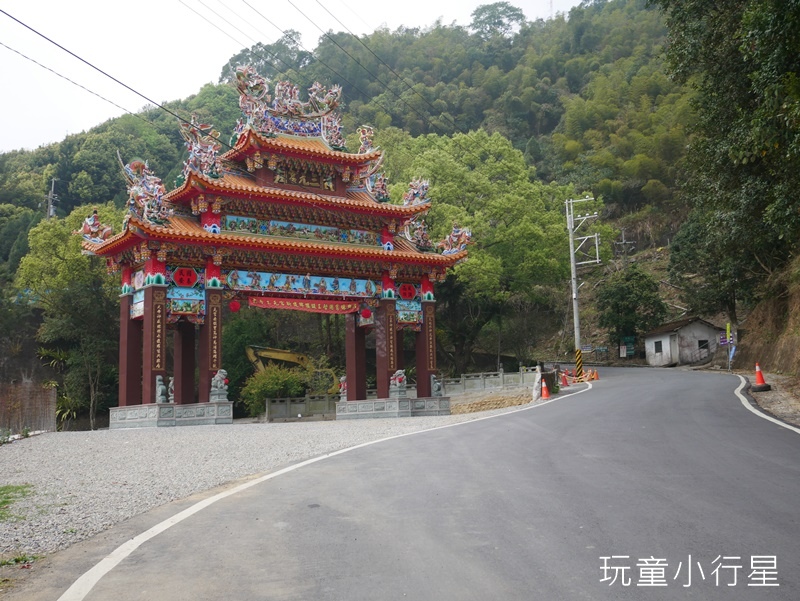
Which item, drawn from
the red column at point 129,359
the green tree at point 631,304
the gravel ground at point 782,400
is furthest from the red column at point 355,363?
the green tree at point 631,304

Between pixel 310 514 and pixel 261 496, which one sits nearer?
pixel 310 514

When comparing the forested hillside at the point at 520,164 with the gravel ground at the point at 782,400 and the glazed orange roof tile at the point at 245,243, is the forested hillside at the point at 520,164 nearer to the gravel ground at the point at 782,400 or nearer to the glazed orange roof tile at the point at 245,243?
the gravel ground at the point at 782,400

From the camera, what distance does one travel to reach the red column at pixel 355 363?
26047 millimetres

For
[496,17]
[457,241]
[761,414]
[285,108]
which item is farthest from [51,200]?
[496,17]

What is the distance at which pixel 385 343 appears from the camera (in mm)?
26359

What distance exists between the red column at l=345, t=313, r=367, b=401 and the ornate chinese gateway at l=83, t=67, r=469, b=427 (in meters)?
0.05

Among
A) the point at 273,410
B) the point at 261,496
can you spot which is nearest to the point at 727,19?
the point at 261,496

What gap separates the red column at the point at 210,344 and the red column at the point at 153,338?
4.54 feet

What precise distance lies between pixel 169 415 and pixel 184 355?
4643 millimetres

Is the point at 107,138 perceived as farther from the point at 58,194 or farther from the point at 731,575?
the point at 731,575

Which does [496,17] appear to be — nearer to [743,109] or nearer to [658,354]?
[658,354]

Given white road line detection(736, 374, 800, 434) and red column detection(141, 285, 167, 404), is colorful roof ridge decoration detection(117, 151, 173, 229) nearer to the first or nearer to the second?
red column detection(141, 285, 167, 404)

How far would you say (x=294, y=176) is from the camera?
26172 mm

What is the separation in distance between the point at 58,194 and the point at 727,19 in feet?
180
